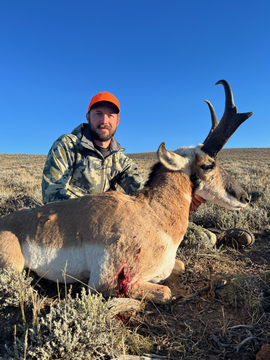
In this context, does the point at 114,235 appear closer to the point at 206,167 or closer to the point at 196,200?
the point at 196,200

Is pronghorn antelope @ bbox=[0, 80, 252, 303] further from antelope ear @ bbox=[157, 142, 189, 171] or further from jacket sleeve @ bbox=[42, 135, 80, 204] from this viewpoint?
jacket sleeve @ bbox=[42, 135, 80, 204]

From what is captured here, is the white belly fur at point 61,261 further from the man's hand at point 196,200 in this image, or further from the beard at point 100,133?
the beard at point 100,133

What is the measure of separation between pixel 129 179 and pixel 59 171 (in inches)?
67.9

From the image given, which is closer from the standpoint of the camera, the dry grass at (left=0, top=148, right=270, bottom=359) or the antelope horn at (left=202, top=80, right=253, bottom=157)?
the dry grass at (left=0, top=148, right=270, bottom=359)

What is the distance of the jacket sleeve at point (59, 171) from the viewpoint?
4.91m

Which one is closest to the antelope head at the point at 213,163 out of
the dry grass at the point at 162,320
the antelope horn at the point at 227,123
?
the antelope horn at the point at 227,123

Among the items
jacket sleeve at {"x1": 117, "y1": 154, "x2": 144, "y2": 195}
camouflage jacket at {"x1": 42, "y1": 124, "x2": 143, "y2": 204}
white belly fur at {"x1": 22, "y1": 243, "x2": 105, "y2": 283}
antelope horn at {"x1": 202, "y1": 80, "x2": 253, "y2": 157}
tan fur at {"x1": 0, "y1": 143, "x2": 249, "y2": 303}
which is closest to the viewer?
tan fur at {"x1": 0, "y1": 143, "x2": 249, "y2": 303}

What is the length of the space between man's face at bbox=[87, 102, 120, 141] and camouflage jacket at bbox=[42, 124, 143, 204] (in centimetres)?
24

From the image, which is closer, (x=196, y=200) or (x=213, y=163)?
(x=213, y=163)

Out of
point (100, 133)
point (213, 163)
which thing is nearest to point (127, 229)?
point (213, 163)

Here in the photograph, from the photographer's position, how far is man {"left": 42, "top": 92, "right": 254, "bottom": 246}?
16.8ft

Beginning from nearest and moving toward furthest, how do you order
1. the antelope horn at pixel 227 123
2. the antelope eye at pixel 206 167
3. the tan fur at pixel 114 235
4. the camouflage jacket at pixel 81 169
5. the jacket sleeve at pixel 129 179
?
the tan fur at pixel 114 235 → the antelope horn at pixel 227 123 → the antelope eye at pixel 206 167 → the camouflage jacket at pixel 81 169 → the jacket sleeve at pixel 129 179

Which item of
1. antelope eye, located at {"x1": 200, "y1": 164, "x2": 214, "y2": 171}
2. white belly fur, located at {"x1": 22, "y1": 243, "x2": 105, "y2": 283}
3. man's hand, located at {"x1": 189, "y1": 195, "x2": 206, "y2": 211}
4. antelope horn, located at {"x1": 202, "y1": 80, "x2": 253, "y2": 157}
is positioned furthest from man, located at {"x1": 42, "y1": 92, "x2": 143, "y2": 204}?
antelope horn, located at {"x1": 202, "y1": 80, "x2": 253, "y2": 157}

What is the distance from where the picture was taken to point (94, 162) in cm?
573
